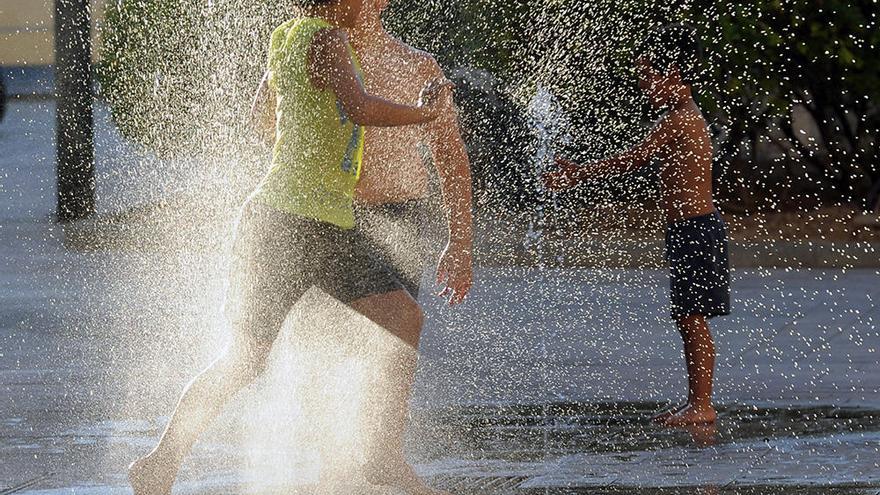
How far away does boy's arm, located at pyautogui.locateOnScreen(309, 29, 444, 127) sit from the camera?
16.2ft

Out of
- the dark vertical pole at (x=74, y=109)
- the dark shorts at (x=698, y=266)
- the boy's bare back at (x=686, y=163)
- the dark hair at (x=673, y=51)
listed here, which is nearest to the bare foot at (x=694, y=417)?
the dark shorts at (x=698, y=266)

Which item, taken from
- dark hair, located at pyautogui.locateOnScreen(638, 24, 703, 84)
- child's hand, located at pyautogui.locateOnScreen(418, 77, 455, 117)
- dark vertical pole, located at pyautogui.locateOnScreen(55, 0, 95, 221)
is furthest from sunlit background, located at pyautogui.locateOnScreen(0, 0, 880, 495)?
dark hair, located at pyautogui.locateOnScreen(638, 24, 703, 84)

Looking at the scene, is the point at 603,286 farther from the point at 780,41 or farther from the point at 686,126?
the point at 686,126

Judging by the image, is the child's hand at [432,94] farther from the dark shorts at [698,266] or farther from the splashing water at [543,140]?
the splashing water at [543,140]

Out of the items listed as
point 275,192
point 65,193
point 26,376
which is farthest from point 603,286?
point 275,192

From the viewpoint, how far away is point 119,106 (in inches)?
637

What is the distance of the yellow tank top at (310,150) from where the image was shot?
16.6 feet

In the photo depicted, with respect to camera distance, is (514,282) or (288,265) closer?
(288,265)

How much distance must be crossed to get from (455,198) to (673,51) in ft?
5.55

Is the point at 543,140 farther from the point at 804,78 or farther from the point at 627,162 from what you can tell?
the point at 627,162

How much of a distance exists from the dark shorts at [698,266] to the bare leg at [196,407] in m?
2.20

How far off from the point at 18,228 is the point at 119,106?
1.71m

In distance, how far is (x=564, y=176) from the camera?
22.0 ft

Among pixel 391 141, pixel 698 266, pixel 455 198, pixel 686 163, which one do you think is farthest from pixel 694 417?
pixel 391 141
